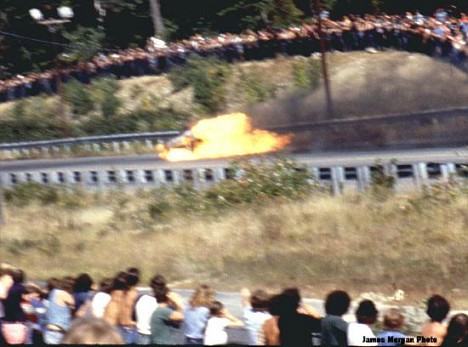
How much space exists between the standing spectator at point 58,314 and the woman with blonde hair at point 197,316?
1.36m

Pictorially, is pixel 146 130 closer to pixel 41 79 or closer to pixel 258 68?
pixel 258 68

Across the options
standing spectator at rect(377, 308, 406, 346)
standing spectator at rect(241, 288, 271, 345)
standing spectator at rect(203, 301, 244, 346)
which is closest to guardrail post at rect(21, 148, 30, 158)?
standing spectator at rect(203, 301, 244, 346)

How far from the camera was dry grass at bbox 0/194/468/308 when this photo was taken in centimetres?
2014

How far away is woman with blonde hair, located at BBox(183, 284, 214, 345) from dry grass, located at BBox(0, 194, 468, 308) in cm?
752

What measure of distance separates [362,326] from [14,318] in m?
3.34

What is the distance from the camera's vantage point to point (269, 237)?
977 inches

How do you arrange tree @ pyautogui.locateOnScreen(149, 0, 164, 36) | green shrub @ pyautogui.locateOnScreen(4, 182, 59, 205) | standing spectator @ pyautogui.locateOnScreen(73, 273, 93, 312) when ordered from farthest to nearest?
tree @ pyautogui.locateOnScreen(149, 0, 164, 36), green shrub @ pyautogui.locateOnScreen(4, 182, 59, 205), standing spectator @ pyautogui.locateOnScreen(73, 273, 93, 312)

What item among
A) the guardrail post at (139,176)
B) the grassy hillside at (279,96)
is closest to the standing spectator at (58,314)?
the guardrail post at (139,176)

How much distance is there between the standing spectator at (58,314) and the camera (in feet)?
38.3

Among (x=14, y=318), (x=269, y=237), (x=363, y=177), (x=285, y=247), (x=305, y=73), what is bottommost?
(x=285, y=247)

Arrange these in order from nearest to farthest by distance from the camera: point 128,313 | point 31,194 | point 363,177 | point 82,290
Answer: point 128,313, point 82,290, point 363,177, point 31,194

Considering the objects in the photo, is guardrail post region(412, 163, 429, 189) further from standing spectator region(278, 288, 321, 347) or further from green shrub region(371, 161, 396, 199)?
standing spectator region(278, 288, 321, 347)

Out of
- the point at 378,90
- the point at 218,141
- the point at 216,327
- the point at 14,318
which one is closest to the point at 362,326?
the point at 216,327

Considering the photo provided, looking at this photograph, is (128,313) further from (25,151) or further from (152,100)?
(152,100)
